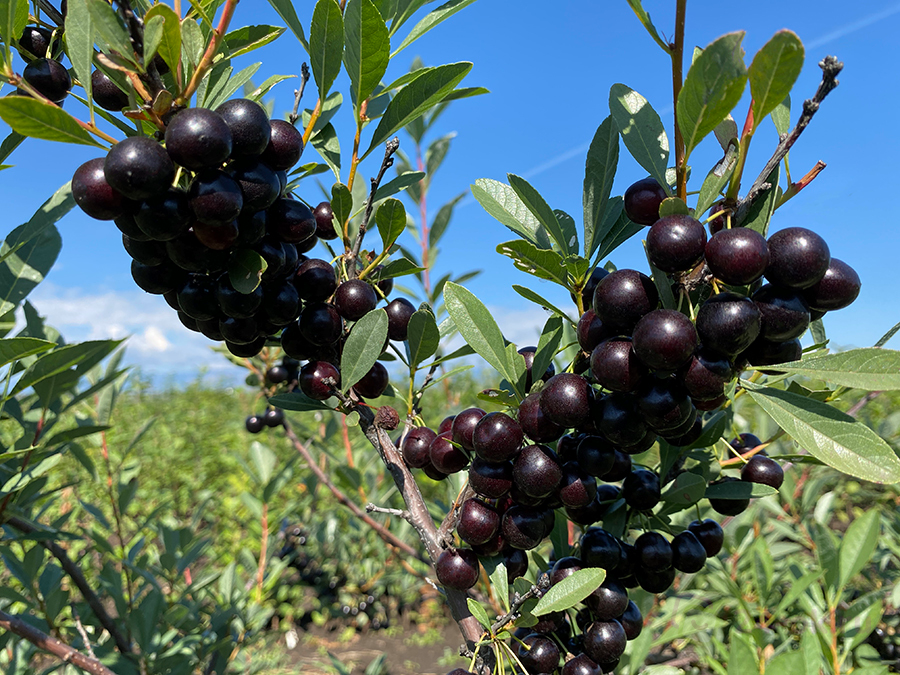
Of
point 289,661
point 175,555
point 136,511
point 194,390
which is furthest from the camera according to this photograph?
point 194,390

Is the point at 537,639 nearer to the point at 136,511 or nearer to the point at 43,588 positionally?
the point at 43,588

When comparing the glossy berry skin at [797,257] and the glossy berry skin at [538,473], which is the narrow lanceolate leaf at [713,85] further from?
the glossy berry skin at [538,473]

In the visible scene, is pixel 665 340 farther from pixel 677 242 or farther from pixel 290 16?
pixel 290 16

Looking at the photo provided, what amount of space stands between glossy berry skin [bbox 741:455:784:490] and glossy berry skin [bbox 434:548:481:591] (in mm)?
563

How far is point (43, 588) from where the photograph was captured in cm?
170

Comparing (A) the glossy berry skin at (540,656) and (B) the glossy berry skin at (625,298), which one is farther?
(A) the glossy berry skin at (540,656)

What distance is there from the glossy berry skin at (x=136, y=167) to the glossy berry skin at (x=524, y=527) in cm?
71

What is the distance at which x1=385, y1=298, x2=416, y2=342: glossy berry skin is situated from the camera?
1105 mm

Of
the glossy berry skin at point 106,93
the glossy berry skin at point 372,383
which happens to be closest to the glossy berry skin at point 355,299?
the glossy berry skin at point 372,383

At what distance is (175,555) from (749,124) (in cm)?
237

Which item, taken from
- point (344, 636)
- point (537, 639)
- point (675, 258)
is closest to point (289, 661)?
point (344, 636)

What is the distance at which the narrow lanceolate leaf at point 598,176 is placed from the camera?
2.84 ft

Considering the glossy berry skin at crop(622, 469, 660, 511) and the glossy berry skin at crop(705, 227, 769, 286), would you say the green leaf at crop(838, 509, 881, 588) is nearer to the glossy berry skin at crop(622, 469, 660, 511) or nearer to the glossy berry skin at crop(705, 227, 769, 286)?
the glossy berry skin at crop(622, 469, 660, 511)

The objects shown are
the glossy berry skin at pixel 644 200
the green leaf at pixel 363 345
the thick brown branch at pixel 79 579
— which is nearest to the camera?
the glossy berry skin at pixel 644 200
